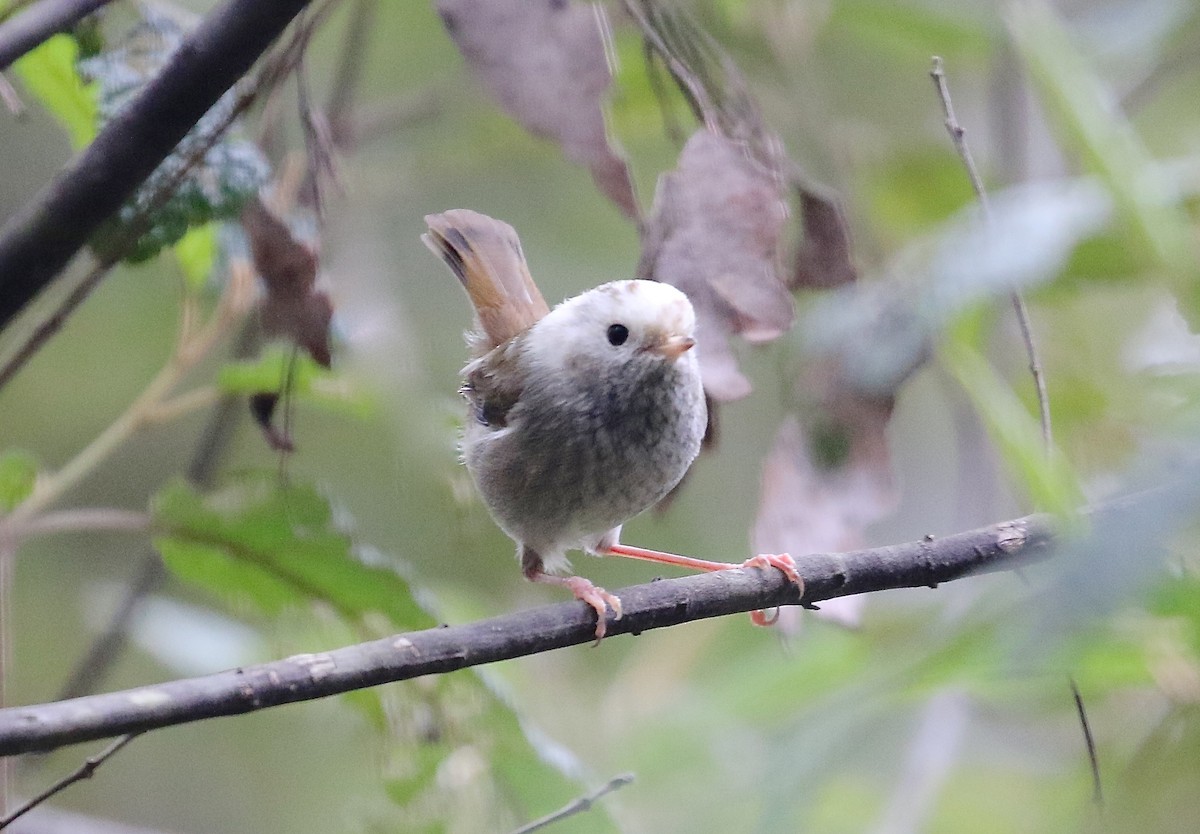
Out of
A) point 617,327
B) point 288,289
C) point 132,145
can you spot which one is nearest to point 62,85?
point 288,289

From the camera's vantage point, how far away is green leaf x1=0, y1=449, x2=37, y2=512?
216cm

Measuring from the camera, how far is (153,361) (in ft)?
14.4

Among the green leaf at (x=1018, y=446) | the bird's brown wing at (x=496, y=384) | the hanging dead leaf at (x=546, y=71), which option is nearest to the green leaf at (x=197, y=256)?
the bird's brown wing at (x=496, y=384)

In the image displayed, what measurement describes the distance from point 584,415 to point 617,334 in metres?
0.18

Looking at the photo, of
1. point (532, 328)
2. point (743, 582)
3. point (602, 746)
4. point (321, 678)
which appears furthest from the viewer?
point (602, 746)

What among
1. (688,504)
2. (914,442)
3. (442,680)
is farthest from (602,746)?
(914,442)

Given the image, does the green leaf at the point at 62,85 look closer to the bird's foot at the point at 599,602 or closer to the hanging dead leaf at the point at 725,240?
the hanging dead leaf at the point at 725,240

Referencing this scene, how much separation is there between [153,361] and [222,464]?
992 millimetres

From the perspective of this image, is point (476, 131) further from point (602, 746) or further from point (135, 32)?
point (602, 746)

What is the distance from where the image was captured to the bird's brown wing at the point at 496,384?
8.39 ft

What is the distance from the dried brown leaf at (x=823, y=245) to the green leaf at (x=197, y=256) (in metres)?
1.23

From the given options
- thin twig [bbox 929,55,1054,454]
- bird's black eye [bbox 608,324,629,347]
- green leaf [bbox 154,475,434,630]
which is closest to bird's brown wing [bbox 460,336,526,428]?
bird's black eye [bbox 608,324,629,347]

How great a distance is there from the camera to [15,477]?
7.18ft

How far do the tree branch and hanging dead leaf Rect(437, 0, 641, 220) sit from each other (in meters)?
0.70
